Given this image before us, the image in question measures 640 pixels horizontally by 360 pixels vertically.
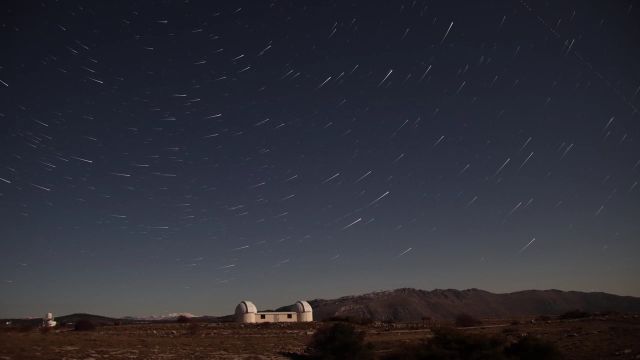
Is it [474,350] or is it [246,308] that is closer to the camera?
[474,350]

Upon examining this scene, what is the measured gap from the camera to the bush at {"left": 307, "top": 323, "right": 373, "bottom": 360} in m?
25.8

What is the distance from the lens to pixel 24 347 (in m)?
24.8

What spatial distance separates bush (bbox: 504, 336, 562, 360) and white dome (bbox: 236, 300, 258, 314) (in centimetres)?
5912

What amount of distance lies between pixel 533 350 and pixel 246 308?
2401 inches

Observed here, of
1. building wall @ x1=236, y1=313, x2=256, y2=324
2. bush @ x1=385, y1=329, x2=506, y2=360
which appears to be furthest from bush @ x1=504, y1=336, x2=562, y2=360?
building wall @ x1=236, y1=313, x2=256, y2=324

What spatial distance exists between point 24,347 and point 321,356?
52.0ft

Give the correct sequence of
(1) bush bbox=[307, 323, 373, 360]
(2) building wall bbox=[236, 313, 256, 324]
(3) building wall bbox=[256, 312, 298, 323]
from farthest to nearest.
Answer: (3) building wall bbox=[256, 312, 298, 323] → (2) building wall bbox=[236, 313, 256, 324] → (1) bush bbox=[307, 323, 373, 360]

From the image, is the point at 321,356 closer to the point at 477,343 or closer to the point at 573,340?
the point at 477,343

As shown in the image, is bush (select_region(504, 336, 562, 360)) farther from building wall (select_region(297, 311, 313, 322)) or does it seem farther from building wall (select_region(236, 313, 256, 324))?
building wall (select_region(297, 311, 313, 322))

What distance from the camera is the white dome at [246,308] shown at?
76.4 metres

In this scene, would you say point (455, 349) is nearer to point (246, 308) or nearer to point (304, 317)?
point (246, 308)

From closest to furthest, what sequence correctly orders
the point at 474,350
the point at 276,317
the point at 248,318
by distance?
the point at 474,350, the point at 248,318, the point at 276,317

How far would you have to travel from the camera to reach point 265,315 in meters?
76.9

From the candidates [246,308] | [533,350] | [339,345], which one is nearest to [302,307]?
[246,308]
